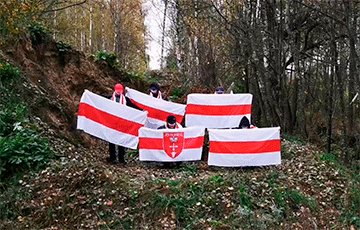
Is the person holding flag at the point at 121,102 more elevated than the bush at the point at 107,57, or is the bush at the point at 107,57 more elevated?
the bush at the point at 107,57

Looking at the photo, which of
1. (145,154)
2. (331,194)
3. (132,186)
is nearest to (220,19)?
(145,154)

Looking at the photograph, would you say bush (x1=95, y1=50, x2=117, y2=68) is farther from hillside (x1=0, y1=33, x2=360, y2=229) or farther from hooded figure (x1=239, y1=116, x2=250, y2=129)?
hooded figure (x1=239, y1=116, x2=250, y2=129)

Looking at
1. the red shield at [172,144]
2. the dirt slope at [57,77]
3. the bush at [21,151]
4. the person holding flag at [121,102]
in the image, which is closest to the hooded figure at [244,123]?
the red shield at [172,144]

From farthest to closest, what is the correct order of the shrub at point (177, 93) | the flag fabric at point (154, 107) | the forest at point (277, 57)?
the shrub at point (177, 93) < the forest at point (277, 57) < the flag fabric at point (154, 107)

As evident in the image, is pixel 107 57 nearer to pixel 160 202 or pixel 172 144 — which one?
pixel 172 144

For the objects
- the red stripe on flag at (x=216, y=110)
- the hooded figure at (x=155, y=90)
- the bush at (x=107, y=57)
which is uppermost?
the bush at (x=107, y=57)

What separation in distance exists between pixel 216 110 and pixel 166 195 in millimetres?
4983

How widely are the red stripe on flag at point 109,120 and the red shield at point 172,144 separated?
2.83 ft

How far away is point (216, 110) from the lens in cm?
1258

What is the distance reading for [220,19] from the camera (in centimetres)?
1741

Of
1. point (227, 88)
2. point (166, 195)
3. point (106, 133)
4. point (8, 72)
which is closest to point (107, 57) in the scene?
point (227, 88)

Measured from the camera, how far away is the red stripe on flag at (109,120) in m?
10.6

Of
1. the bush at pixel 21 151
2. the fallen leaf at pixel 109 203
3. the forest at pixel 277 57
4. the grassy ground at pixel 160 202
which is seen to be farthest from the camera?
the forest at pixel 277 57

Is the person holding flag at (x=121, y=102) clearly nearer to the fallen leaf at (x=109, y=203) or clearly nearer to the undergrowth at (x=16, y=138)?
the undergrowth at (x=16, y=138)
